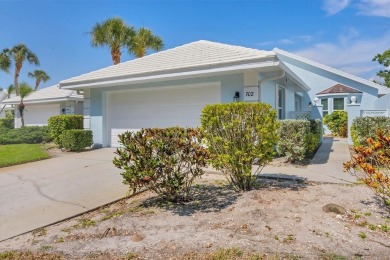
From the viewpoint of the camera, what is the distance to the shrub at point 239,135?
4637 millimetres

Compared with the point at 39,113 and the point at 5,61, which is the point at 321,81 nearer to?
the point at 39,113

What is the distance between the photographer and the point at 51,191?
220 inches

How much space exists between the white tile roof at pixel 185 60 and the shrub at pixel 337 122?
11.3 meters

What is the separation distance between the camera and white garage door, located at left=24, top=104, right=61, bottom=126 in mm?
19297

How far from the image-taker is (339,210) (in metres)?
3.80

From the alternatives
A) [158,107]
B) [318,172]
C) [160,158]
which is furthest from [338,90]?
[160,158]

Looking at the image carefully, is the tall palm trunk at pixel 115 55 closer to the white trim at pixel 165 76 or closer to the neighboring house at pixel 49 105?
the neighboring house at pixel 49 105

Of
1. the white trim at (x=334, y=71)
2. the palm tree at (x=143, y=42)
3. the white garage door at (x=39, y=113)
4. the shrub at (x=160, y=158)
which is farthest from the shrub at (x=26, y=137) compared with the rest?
the white trim at (x=334, y=71)

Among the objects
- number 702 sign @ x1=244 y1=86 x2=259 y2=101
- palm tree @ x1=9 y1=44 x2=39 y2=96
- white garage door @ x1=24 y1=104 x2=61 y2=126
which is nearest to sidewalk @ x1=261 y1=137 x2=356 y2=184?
number 702 sign @ x1=244 y1=86 x2=259 y2=101

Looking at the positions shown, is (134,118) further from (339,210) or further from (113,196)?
(339,210)

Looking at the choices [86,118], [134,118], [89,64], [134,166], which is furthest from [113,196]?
[89,64]

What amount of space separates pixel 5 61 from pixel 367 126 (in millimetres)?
35214

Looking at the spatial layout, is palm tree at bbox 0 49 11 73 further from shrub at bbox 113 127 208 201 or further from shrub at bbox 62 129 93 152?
shrub at bbox 113 127 208 201

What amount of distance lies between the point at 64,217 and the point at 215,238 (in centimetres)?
255
